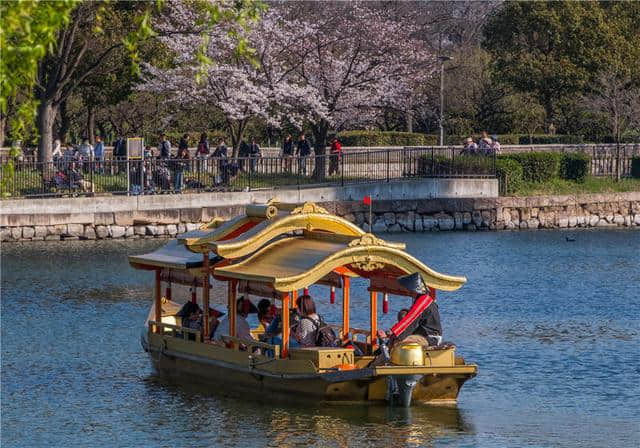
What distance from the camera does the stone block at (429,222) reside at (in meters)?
49.2

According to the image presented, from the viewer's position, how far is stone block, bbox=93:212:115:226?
4388 centimetres

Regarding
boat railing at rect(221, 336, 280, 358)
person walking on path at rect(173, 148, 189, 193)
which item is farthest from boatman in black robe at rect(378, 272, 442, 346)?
person walking on path at rect(173, 148, 189, 193)

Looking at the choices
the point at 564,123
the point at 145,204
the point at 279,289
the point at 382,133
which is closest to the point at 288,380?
the point at 279,289

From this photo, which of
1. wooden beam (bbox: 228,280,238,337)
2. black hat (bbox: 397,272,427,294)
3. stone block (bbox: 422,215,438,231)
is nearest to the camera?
black hat (bbox: 397,272,427,294)

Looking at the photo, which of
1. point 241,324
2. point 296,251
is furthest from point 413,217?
point 296,251

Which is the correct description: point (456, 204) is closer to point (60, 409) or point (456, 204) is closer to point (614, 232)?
point (614, 232)

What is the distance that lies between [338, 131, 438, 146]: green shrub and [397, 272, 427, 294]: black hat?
47906mm

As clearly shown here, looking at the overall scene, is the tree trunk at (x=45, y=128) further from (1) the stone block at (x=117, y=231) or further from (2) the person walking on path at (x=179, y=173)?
(2) the person walking on path at (x=179, y=173)

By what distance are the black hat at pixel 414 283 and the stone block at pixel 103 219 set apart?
26.4 metres

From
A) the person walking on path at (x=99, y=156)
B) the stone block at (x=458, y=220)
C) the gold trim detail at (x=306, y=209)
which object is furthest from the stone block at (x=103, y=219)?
the gold trim detail at (x=306, y=209)

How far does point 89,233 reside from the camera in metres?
43.8

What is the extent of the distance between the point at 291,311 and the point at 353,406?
82.7 inches

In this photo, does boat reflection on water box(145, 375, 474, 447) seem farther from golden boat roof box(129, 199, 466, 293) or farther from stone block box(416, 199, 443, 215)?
stone block box(416, 199, 443, 215)

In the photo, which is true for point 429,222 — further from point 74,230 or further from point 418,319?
point 418,319
